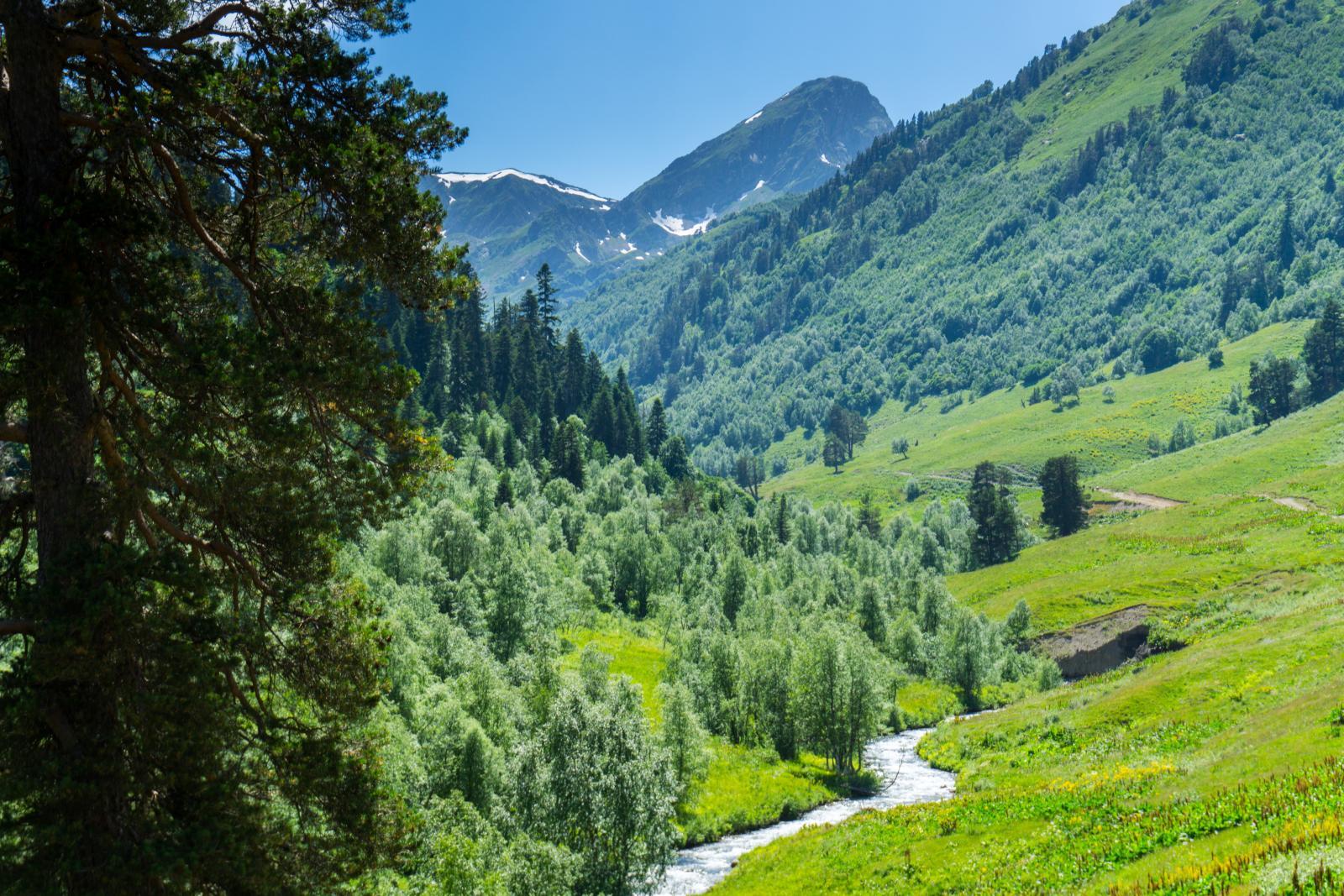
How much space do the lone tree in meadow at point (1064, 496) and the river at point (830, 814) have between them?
10480cm

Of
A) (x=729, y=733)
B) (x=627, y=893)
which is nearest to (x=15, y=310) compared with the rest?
(x=627, y=893)

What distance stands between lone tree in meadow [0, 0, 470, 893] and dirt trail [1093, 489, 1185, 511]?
6823 inches

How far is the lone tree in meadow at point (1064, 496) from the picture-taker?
16350 centimetres

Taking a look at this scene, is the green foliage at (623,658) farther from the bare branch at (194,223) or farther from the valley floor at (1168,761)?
the valley floor at (1168,761)

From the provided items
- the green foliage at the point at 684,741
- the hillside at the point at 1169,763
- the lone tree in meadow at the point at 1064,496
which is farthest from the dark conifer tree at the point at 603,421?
the green foliage at the point at 684,741

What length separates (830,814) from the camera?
59.7 m

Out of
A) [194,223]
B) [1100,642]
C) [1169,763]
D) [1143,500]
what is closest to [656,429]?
[1143,500]

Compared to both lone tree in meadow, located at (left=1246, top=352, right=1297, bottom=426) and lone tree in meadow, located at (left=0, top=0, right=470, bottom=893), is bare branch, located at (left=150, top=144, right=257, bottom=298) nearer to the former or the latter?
lone tree in meadow, located at (left=0, top=0, right=470, bottom=893)

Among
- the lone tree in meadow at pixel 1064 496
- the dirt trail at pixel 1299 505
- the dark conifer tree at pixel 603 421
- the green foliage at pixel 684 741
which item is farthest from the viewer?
the dark conifer tree at pixel 603 421

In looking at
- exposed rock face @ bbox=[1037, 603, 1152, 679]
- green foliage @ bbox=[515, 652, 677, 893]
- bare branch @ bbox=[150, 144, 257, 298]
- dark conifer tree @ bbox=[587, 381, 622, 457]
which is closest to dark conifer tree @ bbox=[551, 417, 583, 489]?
dark conifer tree @ bbox=[587, 381, 622, 457]

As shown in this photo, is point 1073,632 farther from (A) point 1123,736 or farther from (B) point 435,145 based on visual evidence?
(B) point 435,145

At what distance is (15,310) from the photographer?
10.3 m

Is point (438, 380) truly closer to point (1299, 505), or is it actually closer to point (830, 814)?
point (830, 814)

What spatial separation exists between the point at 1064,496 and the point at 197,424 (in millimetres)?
175470
